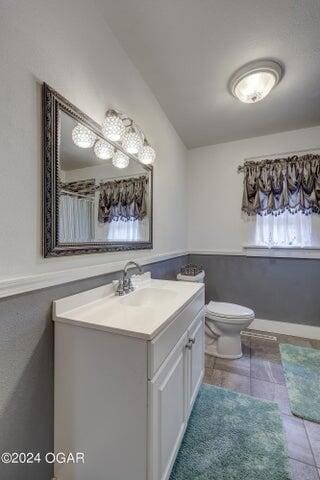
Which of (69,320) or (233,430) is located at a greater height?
(69,320)

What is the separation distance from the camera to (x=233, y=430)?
1.32m

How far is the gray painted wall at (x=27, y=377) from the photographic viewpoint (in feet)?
2.62

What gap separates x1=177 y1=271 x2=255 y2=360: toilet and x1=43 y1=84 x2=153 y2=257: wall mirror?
0.99 meters

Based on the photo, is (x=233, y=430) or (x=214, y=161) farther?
(x=214, y=161)

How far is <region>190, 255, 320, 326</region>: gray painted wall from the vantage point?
2.52 meters

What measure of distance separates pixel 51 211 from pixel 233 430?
1.56m

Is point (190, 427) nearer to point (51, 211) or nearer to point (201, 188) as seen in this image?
point (51, 211)

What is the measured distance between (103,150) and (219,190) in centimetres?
190

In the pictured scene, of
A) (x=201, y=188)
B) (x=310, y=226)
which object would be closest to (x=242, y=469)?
(x=310, y=226)

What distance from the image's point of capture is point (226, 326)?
2.02 meters

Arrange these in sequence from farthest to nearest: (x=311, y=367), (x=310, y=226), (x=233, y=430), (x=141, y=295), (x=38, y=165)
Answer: (x=310, y=226)
(x=311, y=367)
(x=141, y=295)
(x=233, y=430)
(x=38, y=165)

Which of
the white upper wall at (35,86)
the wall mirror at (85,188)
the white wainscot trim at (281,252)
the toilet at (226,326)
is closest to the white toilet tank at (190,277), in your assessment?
the toilet at (226,326)

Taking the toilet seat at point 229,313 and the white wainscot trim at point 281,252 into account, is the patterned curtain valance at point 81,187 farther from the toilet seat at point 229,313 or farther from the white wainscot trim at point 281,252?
the white wainscot trim at point 281,252

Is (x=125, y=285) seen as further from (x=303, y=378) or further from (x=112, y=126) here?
(x=303, y=378)
